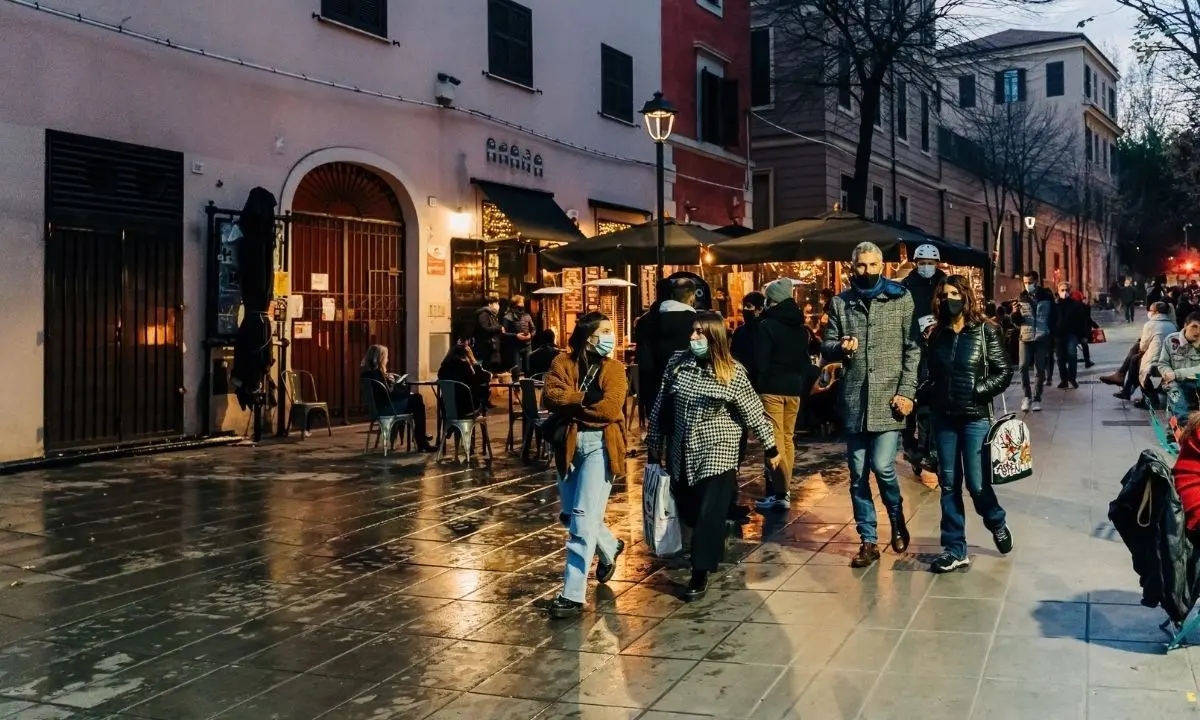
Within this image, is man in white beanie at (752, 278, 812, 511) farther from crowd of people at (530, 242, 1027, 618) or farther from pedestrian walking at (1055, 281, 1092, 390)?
pedestrian walking at (1055, 281, 1092, 390)

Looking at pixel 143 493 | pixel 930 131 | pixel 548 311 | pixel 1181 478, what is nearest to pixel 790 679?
pixel 1181 478

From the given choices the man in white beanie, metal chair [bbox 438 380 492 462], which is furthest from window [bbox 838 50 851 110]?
the man in white beanie

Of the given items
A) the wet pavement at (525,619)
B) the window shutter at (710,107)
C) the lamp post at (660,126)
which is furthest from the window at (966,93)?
the wet pavement at (525,619)

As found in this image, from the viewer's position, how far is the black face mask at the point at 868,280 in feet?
22.4

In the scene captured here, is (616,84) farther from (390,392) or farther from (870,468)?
(870,468)

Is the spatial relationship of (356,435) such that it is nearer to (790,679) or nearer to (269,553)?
(269,553)

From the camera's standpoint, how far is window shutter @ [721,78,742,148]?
81.9 ft

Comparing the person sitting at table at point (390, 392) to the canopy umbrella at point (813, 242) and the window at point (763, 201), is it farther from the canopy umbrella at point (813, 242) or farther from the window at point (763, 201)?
the window at point (763, 201)

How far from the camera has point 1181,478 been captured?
4754 mm

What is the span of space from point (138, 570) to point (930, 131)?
35.4 metres

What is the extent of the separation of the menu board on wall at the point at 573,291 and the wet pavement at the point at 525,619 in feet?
32.5

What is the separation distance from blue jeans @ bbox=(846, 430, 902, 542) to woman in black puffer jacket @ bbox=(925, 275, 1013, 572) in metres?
0.29

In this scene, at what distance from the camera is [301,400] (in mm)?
14430

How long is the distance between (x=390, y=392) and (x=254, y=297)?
2121 millimetres
